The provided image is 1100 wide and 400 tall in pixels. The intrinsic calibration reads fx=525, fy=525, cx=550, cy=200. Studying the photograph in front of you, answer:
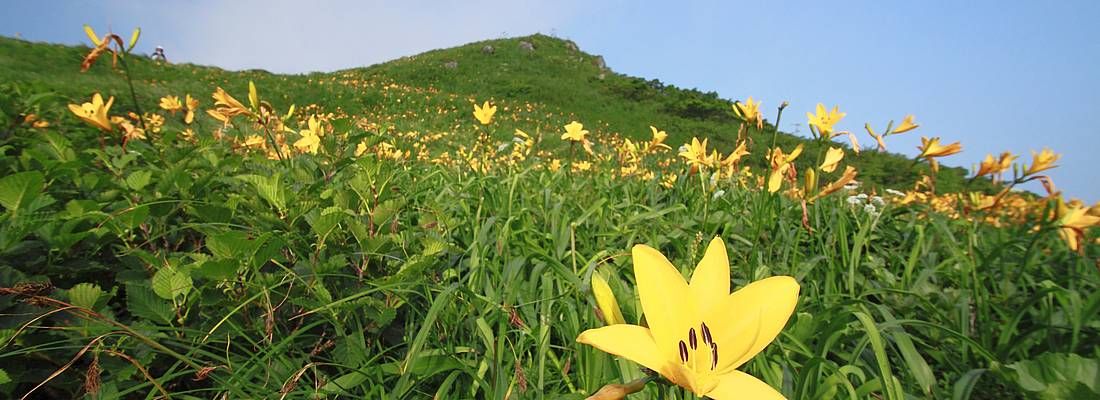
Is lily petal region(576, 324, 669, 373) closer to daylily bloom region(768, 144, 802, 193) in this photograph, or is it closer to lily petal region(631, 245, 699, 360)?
lily petal region(631, 245, 699, 360)

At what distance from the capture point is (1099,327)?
1.44 meters

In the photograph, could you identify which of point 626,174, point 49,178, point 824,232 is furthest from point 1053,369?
point 626,174

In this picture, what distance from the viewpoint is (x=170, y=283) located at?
1088 mm

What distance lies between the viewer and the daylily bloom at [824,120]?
168cm

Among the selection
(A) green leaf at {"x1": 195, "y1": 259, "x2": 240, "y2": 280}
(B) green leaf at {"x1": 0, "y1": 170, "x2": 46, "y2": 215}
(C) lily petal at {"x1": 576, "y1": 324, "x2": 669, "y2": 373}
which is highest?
(B) green leaf at {"x1": 0, "y1": 170, "x2": 46, "y2": 215}

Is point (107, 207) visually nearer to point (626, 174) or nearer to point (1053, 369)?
point (1053, 369)

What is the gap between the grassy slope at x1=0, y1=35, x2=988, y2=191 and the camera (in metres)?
10.9

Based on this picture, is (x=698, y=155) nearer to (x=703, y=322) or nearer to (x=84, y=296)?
(x=703, y=322)

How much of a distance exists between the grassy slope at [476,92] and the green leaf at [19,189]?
1367 mm

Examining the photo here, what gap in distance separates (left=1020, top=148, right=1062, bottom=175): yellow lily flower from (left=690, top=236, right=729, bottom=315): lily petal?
1.91 meters

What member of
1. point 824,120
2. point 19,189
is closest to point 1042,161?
point 824,120

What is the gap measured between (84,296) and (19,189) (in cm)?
35

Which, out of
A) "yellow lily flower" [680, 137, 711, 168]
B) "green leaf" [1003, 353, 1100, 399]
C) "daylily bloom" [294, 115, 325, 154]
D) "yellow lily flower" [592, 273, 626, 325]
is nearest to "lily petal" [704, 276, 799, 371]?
"yellow lily flower" [592, 273, 626, 325]

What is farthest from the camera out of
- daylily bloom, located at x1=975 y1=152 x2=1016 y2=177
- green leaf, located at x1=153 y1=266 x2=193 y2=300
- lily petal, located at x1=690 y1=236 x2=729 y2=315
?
daylily bloom, located at x1=975 y1=152 x2=1016 y2=177
